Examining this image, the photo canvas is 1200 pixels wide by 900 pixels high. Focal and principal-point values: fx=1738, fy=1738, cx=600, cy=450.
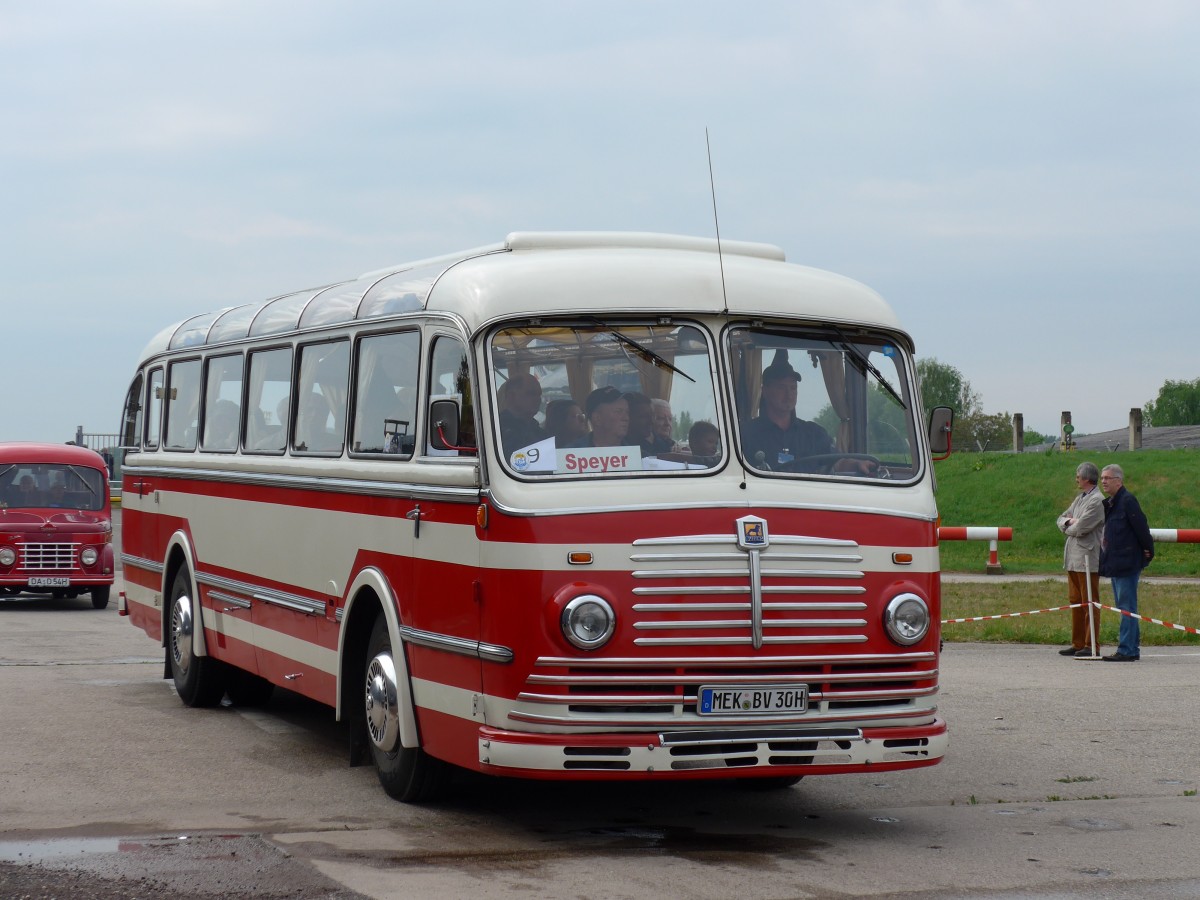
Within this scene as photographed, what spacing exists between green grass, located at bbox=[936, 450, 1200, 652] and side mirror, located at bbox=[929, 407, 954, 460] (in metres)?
9.25

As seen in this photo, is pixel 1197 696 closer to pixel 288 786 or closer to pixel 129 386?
pixel 288 786

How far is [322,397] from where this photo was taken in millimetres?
10258

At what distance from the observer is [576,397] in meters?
7.93

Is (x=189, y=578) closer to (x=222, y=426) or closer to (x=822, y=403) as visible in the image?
(x=222, y=426)

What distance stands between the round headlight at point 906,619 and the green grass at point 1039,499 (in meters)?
21.3

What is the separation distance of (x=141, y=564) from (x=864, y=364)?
780 centimetres

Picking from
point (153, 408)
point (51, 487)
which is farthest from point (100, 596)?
point (153, 408)

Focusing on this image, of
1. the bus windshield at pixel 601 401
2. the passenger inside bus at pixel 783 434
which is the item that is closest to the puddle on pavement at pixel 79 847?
the bus windshield at pixel 601 401

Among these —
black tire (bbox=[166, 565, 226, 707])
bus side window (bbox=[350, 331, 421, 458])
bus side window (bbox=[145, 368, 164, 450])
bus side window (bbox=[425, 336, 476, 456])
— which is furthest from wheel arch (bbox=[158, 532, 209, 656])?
bus side window (bbox=[425, 336, 476, 456])

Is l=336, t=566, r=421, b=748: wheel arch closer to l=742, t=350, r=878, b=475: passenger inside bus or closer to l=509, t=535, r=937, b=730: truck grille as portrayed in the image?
l=509, t=535, r=937, b=730: truck grille

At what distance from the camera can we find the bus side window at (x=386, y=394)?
8828 mm

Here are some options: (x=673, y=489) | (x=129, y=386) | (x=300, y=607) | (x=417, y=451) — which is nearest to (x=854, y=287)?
(x=673, y=489)

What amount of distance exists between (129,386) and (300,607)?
18.4 feet

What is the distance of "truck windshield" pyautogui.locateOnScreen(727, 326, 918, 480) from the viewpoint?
8.16 m
